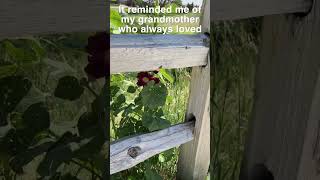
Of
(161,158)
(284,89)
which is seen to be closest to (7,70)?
(284,89)

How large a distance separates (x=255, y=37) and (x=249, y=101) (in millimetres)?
102

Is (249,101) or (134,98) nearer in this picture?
(249,101)

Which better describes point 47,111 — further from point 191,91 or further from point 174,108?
point 174,108

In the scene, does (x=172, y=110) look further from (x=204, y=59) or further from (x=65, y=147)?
(x=65, y=147)

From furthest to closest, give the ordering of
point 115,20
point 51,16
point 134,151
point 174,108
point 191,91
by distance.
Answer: point 174,108
point 191,91
point 134,151
point 115,20
point 51,16

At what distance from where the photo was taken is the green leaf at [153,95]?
1.92 m

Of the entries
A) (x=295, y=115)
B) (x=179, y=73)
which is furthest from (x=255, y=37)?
(x=179, y=73)

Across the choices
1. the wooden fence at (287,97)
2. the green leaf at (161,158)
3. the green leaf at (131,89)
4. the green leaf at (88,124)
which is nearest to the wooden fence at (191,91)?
the green leaf at (161,158)

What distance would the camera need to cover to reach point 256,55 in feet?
2.03

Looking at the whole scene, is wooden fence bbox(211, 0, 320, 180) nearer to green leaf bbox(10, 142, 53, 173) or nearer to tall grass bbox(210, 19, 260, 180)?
tall grass bbox(210, 19, 260, 180)

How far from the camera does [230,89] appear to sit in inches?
23.9

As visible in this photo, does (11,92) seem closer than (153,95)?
Yes

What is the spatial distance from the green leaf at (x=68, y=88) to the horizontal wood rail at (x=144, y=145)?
139 centimetres

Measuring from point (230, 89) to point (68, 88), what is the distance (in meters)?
0.26
